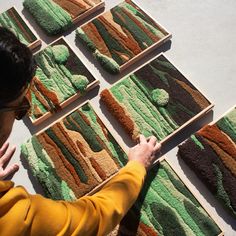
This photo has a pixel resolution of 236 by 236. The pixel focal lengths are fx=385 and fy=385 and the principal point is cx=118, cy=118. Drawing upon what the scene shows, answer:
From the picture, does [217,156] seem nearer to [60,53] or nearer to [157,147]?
[157,147]

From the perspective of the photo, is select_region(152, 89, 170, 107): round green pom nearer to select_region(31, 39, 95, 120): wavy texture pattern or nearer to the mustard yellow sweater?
select_region(31, 39, 95, 120): wavy texture pattern

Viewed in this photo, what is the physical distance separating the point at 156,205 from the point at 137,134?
0.36m

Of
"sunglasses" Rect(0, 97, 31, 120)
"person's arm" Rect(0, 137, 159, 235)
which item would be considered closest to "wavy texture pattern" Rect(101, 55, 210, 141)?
"person's arm" Rect(0, 137, 159, 235)

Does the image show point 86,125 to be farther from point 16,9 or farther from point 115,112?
point 16,9

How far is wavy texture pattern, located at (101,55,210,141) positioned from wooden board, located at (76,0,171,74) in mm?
107

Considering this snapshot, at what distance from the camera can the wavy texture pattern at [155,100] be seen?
1919 mm

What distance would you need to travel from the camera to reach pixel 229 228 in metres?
1.73

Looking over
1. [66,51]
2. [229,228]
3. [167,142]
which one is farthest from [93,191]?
[66,51]

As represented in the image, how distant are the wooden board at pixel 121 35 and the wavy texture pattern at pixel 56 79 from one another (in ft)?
0.42

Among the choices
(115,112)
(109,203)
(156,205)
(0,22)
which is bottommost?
(156,205)

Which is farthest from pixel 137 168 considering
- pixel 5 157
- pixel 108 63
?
pixel 108 63

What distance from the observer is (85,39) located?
7.23 feet

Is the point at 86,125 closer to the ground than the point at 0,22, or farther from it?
closer to the ground

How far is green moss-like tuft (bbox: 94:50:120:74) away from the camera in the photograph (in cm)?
210
